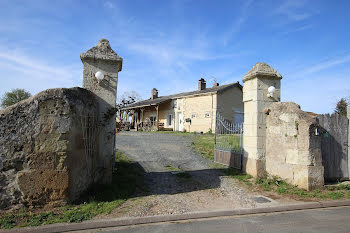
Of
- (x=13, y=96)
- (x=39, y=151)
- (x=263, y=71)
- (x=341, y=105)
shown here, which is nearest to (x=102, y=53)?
(x=39, y=151)

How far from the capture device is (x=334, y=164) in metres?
6.43

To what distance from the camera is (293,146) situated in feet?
19.3

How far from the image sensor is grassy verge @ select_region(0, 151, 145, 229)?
3758mm

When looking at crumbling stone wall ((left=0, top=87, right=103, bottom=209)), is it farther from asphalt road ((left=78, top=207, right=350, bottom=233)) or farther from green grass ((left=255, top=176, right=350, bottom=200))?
green grass ((left=255, top=176, right=350, bottom=200))

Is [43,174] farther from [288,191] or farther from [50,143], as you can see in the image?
[288,191]

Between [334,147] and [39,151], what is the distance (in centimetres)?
756

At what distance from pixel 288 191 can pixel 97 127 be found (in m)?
5.02

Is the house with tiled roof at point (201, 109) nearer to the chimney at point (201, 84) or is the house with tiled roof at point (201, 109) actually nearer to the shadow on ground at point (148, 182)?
the chimney at point (201, 84)

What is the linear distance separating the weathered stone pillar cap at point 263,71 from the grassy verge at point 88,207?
452 cm

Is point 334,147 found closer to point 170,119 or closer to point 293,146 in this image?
point 293,146

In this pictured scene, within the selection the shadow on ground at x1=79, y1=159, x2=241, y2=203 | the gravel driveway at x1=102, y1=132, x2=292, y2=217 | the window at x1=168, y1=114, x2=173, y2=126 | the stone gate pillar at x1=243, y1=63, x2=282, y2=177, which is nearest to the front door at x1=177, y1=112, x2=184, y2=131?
the window at x1=168, y1=114, x2=173, y2=126

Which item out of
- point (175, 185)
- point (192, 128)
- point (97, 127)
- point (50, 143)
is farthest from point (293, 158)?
point (192, 128)

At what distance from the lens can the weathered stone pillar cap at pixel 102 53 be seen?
5.46 m

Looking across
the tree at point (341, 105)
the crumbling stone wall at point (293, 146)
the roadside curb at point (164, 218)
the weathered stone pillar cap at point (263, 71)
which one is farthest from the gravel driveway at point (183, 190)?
the tree at point (341, 105)
